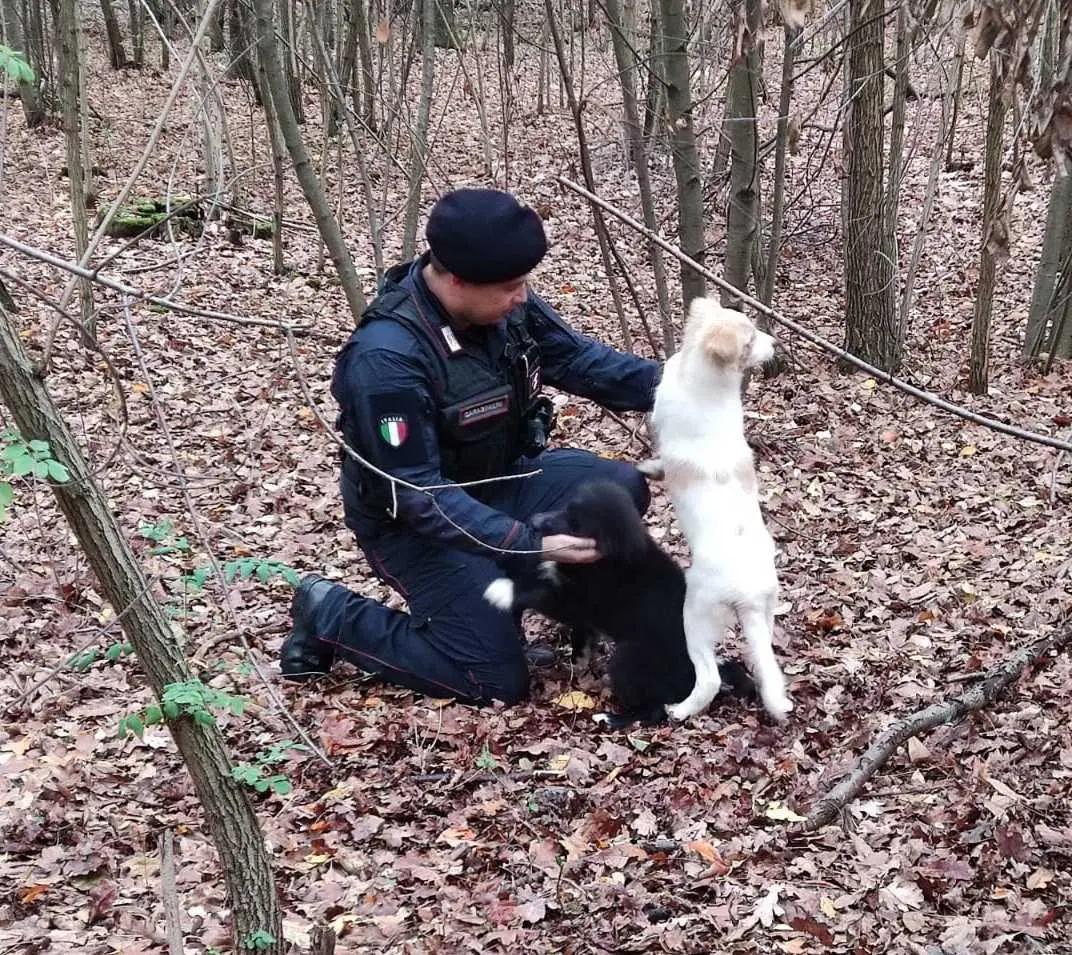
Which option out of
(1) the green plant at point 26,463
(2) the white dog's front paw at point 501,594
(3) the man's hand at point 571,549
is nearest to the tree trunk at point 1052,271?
(3) the man's hand at point 571,549

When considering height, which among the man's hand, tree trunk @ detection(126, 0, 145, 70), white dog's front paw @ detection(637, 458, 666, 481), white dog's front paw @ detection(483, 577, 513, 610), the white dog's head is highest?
tree trunk @ detection(126, 0, 145, 70)

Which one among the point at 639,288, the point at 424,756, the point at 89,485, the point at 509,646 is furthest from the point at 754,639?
the point at 639,288

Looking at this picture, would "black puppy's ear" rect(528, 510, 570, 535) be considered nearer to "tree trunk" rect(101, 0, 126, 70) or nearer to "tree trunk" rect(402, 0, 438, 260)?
"tree trunk" rect(402, 0, 438, 260)

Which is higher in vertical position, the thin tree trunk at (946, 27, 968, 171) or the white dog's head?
the thin tree trunk at (946, 27, 968, 171)

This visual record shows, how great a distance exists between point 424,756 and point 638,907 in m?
1.18

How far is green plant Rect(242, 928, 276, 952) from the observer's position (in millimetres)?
2594

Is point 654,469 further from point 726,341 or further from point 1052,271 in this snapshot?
point 1052,271

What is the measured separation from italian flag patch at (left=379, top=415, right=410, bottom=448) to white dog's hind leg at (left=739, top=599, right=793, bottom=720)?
150cm

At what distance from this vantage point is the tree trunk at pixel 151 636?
216 centimetres

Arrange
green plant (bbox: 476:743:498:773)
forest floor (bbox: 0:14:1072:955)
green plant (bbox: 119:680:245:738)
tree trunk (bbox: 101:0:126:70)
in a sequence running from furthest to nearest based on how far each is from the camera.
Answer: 1. tree trunk (bbox: 101:0:126:70)
2. green plant (bbox: 476:743:498:773)
3. forest floor (bbox: 0:14:1072:955)
4. green plant (bbox: 119:680:245:738)

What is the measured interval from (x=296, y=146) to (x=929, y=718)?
562cm

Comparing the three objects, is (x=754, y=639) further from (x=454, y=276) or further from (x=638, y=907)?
(x=454, y=276)

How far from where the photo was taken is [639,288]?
10336mm

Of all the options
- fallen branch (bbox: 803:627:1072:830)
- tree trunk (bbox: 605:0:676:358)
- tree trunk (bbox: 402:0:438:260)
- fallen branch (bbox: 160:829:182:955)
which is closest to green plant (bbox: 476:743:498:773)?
fallen branch (bbox: 803:627:1072:830)
